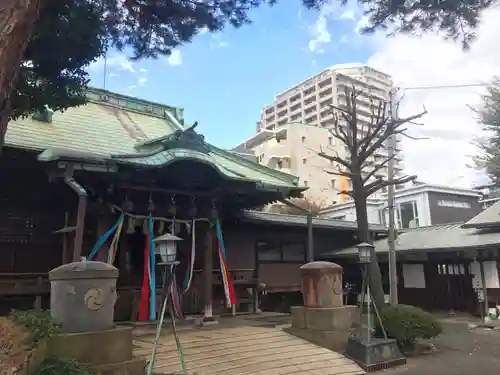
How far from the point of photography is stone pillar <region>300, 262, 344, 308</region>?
11.0m

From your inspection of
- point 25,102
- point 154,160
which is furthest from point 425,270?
point 25,102

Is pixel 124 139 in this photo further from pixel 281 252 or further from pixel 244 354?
pixel 281 252

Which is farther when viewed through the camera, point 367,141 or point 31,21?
point 367,141

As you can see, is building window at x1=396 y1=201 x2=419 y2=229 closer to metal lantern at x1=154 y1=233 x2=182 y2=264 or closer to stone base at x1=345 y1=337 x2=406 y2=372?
stone base at x1=345 y1=337 x2=406 y2=372

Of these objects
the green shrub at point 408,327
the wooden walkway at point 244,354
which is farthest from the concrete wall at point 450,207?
the wooden walkway at point 244,354

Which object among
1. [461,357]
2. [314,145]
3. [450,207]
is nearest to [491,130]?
[450,207]

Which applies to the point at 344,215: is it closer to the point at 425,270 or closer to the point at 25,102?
the point at 425,270

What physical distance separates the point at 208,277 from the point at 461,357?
22.6 feet

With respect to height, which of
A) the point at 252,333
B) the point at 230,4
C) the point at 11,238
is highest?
the point at 230,4

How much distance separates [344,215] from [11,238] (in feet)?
81.4

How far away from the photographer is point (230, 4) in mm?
9125

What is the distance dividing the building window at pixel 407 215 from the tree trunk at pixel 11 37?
2686 cm

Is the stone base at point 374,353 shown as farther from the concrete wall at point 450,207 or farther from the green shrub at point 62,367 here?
the concrete wall at point 450,207

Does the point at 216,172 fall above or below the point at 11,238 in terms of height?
above
